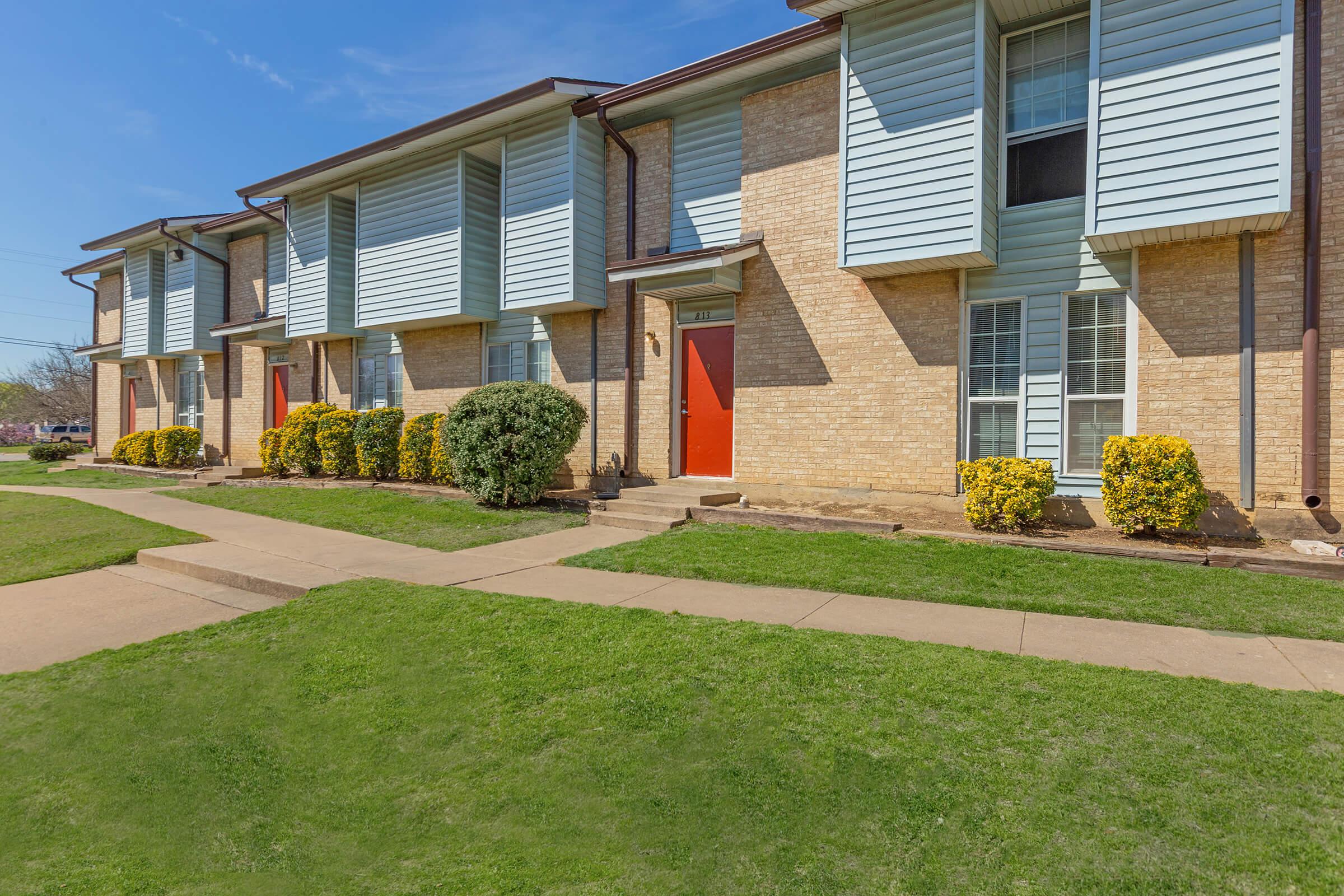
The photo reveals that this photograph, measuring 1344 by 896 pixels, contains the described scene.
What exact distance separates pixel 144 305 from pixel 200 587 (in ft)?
64.9

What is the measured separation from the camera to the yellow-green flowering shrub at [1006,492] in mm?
7957

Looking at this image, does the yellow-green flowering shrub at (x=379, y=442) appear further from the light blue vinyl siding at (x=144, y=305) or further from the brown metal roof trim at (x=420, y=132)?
the light blue vinyl siding at (x=144, y=305)

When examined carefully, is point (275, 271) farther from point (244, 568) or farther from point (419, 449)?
point (244, 568)

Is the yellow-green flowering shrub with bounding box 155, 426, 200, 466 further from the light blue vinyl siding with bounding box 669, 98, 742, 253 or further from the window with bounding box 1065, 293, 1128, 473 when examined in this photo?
the window with bounding box 1065, 293, 1128, 473

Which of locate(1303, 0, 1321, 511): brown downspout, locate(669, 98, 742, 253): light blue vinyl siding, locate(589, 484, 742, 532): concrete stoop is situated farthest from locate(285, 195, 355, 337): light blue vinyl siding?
locate(1303, 0, 1321, 511): brown downspout

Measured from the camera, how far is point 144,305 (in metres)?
22.2

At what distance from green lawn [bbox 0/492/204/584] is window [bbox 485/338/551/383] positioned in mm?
6023

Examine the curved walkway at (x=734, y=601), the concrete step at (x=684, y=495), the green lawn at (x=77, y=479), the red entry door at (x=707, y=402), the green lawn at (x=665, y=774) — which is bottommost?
the green lawn at (x=665, y=774)

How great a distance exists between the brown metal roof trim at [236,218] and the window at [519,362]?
785 centimetres

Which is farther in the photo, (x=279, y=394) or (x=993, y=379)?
(x=279, y=394)

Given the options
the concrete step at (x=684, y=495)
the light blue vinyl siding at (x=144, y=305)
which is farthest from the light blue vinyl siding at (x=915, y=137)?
the light blue vinyl siding at (x=144, y=305)

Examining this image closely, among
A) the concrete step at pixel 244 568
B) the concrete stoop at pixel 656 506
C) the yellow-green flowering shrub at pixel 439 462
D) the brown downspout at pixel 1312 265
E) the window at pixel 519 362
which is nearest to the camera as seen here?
the concrete step at pixel 244 568

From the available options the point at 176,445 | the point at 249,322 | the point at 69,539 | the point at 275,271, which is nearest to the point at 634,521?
the point at 69,539

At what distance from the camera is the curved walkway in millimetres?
4555
